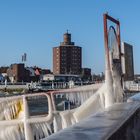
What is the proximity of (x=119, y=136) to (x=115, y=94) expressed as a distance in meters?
6.28

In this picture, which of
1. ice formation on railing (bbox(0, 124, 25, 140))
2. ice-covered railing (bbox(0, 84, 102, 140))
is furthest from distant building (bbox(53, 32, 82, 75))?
ice formation on railing (bbox(0, 124, 25, 140))

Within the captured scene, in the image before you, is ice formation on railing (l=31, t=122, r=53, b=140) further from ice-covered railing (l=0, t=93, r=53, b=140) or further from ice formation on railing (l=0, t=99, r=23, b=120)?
ice formation on railing (l=0, t=99, r=23, b=120)

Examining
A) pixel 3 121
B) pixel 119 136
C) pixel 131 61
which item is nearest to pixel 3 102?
pixel 3 121

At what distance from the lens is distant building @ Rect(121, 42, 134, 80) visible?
453 inches

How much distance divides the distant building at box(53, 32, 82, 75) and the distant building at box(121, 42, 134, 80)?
6839 inches

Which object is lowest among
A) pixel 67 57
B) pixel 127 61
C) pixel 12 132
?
pixel 12 132

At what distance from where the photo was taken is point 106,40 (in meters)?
9.98

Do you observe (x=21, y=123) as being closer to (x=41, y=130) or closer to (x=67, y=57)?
(x=41, y=130)

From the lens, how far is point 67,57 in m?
191

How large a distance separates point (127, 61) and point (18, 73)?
141490 millimetres

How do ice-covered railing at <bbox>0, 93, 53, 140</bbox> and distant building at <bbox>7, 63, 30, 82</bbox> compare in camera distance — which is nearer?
ice-covered railing at <bbox>0, 93, 53, 140</bbox>

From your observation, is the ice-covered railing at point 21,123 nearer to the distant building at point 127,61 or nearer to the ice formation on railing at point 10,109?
the ice formation on railing at point 10,109

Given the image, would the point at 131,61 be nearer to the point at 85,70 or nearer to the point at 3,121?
the point at 3,121

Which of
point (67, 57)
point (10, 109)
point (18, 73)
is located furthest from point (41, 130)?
point (67, 57)
